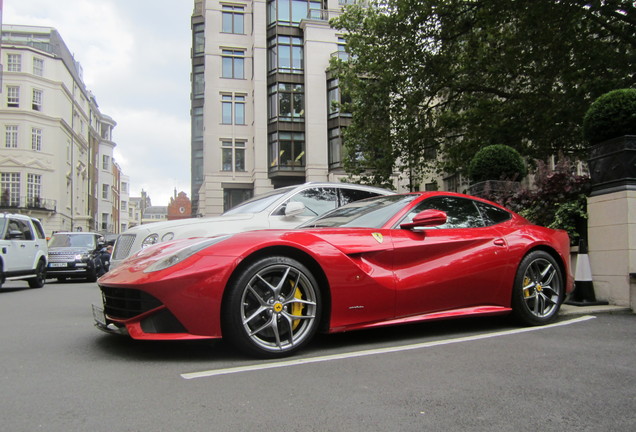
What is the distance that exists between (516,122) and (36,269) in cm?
1458

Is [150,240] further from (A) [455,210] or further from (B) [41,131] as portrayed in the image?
(B) [41,131]

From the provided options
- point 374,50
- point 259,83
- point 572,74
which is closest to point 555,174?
point 572,74

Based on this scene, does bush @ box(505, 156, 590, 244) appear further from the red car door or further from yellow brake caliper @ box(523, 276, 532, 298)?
the red car door

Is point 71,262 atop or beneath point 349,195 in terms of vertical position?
beneath

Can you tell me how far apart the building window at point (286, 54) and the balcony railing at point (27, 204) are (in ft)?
80.8

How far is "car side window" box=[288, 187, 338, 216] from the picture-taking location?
24.1 feet

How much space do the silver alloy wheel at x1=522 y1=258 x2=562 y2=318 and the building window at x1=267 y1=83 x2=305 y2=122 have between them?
30.6 m

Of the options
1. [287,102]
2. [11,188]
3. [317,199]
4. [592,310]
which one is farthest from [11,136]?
[592,310]

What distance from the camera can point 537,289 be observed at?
16.8 feet

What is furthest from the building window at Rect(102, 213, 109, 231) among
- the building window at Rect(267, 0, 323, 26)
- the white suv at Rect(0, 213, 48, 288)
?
the white suv at Rect(0, 213, 48, 288)

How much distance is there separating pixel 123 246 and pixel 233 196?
93.2ft

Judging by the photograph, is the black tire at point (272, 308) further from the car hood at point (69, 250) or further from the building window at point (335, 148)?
the building window at point (335, 148)

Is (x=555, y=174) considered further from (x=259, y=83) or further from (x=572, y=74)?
(x=259, y=83)

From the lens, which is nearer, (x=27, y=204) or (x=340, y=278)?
(x=340, y=278)
